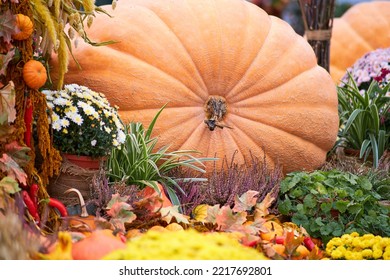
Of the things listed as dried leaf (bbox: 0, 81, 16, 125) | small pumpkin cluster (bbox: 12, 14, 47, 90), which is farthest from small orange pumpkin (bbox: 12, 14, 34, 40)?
dried leaf (bbox: 0, 81, 16, 125)

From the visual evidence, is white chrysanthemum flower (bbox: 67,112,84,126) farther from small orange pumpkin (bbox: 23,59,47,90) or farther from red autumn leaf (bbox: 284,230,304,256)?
red autumn leaf (bbox: 284,230,304,256)

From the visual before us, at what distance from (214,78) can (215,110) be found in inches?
5.7

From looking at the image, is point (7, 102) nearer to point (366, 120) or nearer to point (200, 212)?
point (200, 212)

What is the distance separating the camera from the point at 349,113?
3990 millimetres

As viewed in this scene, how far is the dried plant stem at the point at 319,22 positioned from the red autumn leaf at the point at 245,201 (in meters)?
1.75

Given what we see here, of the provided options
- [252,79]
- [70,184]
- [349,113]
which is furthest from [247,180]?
[349,113]

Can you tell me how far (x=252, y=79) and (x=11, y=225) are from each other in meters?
1.88

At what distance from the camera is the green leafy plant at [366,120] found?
3775 mm

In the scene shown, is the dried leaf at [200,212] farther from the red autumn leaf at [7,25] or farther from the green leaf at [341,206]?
the red autumn leaf at [7,25]

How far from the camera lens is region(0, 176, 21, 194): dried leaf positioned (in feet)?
6.89

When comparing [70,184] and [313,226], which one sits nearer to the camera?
[70,184]

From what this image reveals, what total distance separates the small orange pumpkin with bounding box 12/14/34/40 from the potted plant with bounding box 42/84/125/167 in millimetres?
330
